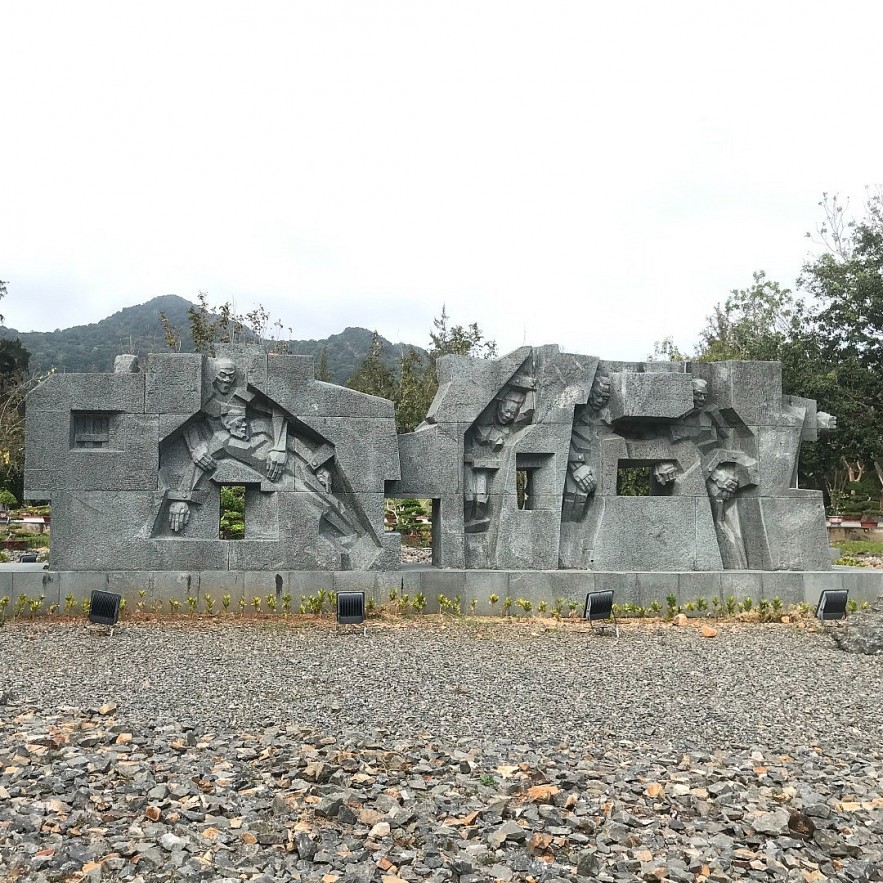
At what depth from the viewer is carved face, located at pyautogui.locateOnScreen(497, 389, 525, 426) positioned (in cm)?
1180

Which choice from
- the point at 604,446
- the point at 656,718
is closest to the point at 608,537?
the point at 604,446

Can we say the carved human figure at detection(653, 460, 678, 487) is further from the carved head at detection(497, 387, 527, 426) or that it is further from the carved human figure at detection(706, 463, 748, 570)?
the carved head at detection(497, 387, 527, 426)

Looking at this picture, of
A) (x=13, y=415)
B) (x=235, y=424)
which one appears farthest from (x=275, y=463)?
(x=13, y=415)

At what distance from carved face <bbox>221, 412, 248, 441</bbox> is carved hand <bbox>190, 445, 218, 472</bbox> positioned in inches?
14.7

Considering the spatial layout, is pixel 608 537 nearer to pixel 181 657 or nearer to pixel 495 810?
pixel 181 657

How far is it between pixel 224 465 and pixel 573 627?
471 centimetres

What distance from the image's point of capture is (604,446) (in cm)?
1216

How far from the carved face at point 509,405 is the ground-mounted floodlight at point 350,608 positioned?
330 cm

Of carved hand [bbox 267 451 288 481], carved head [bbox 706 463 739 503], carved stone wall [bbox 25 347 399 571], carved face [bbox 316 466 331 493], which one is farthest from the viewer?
carved head [bbox 706 463 739 503]

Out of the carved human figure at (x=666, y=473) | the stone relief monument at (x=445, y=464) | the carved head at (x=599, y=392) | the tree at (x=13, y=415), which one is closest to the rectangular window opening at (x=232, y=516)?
the tree at (x=13, y=415)

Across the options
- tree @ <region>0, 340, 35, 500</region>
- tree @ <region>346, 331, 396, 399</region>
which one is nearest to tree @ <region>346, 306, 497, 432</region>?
tree @ <region>346, 331, 396, 399</region>

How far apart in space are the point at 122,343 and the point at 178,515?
87.1 metres

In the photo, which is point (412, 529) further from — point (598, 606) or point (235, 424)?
point (598, 606)

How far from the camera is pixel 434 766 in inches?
192
